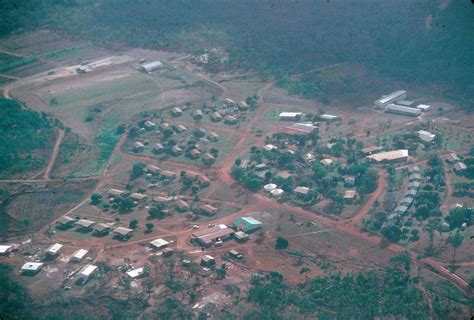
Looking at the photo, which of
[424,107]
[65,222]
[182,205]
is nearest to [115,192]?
[65,222]

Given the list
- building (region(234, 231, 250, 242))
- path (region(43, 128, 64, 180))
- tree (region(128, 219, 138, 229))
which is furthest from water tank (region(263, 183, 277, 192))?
path (region(43, 128, 64, 180))

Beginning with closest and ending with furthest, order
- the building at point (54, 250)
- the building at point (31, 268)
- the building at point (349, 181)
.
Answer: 1. the building at point (31, 268)
2. the building at point (54, 250)
3. the building at point (349, 181)

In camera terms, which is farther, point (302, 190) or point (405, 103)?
point (405, 103)

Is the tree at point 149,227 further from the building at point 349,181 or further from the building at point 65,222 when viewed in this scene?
the building at point 349,181

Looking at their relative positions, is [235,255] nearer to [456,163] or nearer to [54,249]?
[54,249]

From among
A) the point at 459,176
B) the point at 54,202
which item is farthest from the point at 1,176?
the point at 459,176

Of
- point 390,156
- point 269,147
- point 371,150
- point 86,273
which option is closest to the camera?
point 86,273

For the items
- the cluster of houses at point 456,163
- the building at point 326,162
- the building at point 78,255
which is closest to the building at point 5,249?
the building at point 78,255
